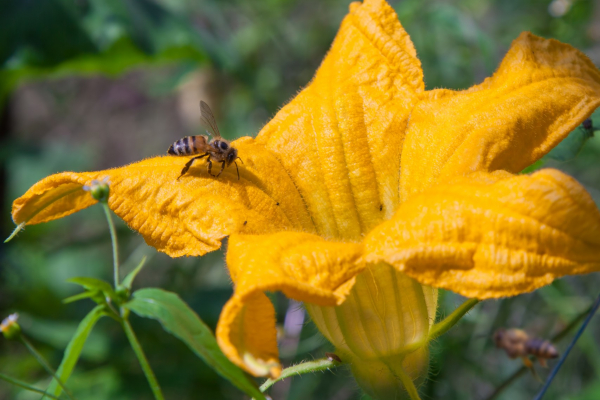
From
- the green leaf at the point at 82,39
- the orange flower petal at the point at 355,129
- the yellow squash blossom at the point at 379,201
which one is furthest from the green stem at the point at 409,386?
the green leaf at the point at 82,39

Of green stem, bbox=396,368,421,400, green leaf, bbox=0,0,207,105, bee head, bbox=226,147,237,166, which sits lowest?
green stem, bbox=396,368,421,400

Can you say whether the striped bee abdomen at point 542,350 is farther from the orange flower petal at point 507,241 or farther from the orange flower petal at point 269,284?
the orange flower petal at point 269,284

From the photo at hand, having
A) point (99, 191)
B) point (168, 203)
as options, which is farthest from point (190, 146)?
point (99, 191)

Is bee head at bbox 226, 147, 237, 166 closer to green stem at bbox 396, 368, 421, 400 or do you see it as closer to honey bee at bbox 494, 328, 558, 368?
green stem at bbox 396, 368, 421, 400

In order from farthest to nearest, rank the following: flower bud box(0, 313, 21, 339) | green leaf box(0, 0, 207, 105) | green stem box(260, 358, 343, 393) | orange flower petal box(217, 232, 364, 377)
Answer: green leaf box(0, 0, 207, 105), green stem box(260, 358, 343, 393), flower bud box(0, 313, 21, 339), orange flower petal box(217, 232, 364, 377)

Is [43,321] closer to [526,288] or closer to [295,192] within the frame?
[295,192]

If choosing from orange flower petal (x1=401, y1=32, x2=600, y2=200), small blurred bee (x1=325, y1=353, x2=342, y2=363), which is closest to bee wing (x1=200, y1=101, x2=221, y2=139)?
orange flower petal (x1=401, y1=32, x2=600, y2=200)

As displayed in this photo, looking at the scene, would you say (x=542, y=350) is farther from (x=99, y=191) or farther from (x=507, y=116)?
(x=99, y=191)

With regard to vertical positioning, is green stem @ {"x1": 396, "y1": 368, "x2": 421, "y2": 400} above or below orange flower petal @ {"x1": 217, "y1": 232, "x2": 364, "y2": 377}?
below
